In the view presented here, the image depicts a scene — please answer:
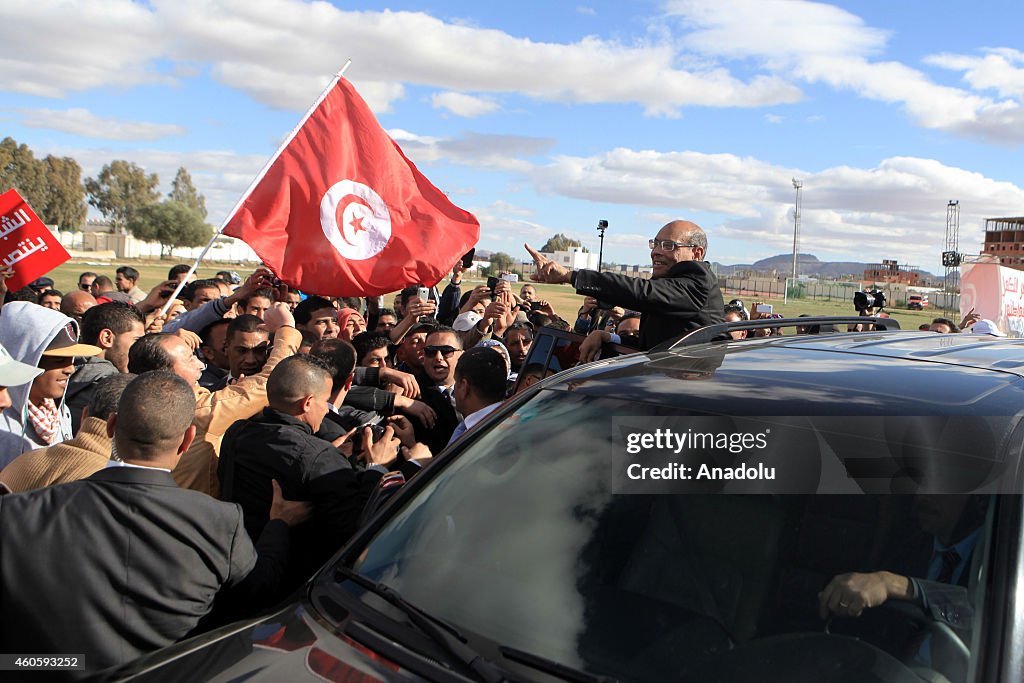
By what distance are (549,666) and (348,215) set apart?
487 cm

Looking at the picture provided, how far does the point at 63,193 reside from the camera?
96.6m

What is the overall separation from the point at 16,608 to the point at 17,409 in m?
1.86

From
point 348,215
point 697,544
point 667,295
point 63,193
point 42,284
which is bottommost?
point 697,544

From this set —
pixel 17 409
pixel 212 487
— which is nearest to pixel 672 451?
pixel 212 487

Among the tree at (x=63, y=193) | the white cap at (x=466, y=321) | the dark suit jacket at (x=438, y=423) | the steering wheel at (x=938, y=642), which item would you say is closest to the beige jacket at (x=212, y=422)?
the dark suit jacket at (x=438, y=423)

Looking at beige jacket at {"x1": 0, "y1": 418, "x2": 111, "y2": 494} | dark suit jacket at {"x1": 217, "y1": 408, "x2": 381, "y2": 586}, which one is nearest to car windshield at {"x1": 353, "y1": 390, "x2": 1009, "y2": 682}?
dark suit jacket at {"x1": 217, "y1": 408, "x2": 381, "y2": 586}

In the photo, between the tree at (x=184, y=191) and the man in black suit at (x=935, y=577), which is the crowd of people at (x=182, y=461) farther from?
the tree at (x=184, y=191)

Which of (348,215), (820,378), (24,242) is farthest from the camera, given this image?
(24,242)

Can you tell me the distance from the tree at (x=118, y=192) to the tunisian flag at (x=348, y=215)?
404ft

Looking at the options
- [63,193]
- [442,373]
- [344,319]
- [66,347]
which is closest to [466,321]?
[344,319]

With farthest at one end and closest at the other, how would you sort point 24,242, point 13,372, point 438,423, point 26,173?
point 26,173, point 24,242, point 438,423, point 13,372

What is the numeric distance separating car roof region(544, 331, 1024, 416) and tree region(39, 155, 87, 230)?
105m

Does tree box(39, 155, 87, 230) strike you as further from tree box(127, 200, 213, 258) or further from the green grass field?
the green grass field

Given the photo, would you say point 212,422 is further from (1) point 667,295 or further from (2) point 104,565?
(1) point 667,295
